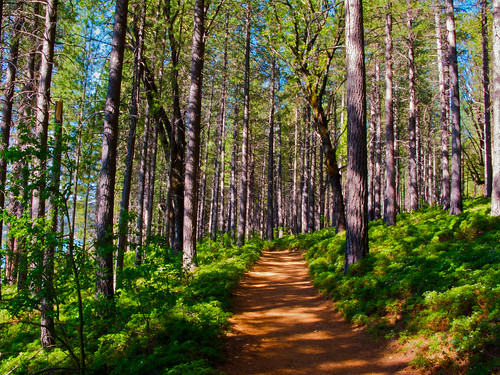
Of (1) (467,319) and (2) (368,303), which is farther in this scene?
(2) (368,303)

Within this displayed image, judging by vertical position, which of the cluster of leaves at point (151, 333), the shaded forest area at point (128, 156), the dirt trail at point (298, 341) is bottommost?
the dirt trail at point (298, 341)

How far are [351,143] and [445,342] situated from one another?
4.74 meters

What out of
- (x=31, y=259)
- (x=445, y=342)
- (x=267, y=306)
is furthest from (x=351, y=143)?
(x=31, y=259)

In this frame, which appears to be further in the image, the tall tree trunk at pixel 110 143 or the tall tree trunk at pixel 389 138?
the tall tree trunk at pixel 389 138

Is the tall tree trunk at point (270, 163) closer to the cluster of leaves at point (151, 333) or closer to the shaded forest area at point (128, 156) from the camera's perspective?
the shaded forest area at point (128, 156)

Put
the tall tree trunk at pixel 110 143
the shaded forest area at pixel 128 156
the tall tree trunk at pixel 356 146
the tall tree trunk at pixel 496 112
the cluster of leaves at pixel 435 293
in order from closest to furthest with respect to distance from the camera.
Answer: the cluster of leaves at pixel 435 293 < the shaded forest area at pixel 128 156 < the tall tree trunk at pixel 110 143 < the tall tree trunk at pixel 356 146 < the tall tree trunk at pixel 496 112

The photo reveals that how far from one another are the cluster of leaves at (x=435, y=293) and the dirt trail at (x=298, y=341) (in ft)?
0.99

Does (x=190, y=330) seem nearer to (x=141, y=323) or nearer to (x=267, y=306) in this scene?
(x=141, y=323)

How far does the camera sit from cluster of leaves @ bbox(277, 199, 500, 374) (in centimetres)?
374

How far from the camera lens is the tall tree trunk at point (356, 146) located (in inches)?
296

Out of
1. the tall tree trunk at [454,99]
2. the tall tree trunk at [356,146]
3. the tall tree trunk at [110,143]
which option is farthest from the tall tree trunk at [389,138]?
the tall tree trunk at [110,143]

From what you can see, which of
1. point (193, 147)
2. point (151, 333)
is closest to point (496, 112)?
point (193, 147)

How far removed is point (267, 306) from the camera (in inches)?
286

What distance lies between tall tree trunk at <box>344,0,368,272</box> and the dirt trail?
1566 millimetres
